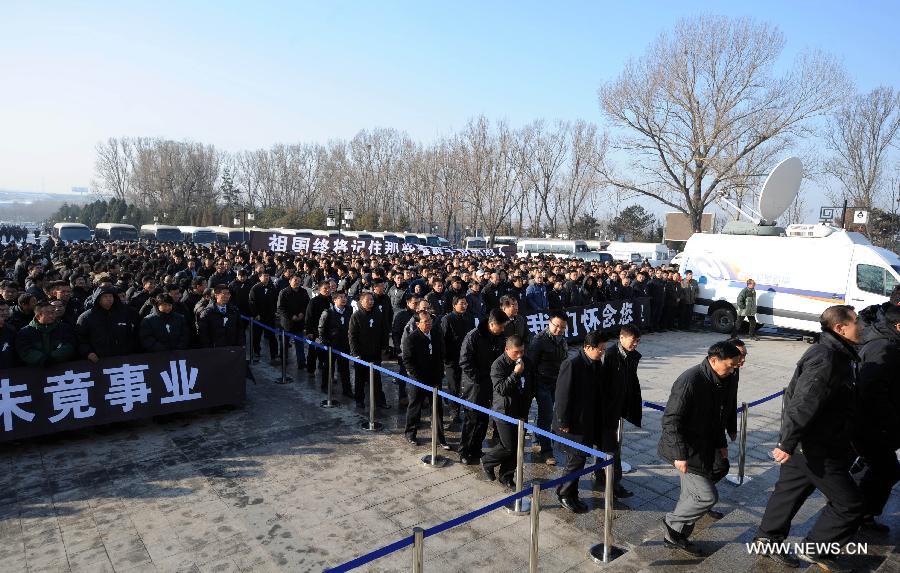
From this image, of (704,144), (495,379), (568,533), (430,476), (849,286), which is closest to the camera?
(568,533)

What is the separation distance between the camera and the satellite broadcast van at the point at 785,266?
13125mm

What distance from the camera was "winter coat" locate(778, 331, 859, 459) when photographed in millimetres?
4094

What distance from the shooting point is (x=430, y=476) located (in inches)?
240

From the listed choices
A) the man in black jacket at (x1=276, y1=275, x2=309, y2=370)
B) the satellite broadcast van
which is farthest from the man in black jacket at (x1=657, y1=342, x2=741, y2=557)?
the satellite broadcast van

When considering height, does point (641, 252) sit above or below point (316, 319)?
above

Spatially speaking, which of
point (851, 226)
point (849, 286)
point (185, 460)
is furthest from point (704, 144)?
point (185, 460)

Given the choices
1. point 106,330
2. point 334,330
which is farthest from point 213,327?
point 334,330

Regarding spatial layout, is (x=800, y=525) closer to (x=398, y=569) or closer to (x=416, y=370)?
(x=398, y=569)

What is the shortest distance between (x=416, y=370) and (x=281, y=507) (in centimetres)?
232

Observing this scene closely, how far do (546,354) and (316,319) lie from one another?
5001mm

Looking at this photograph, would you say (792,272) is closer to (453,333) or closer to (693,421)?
(453,333)

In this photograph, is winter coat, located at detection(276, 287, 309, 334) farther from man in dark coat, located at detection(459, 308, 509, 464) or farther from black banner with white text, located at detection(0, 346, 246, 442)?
man in dark coat, located at detection(459, 308, 509, 464)

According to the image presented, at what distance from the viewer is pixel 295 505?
5387mm

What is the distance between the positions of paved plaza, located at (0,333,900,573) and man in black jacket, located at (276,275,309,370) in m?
2.71
